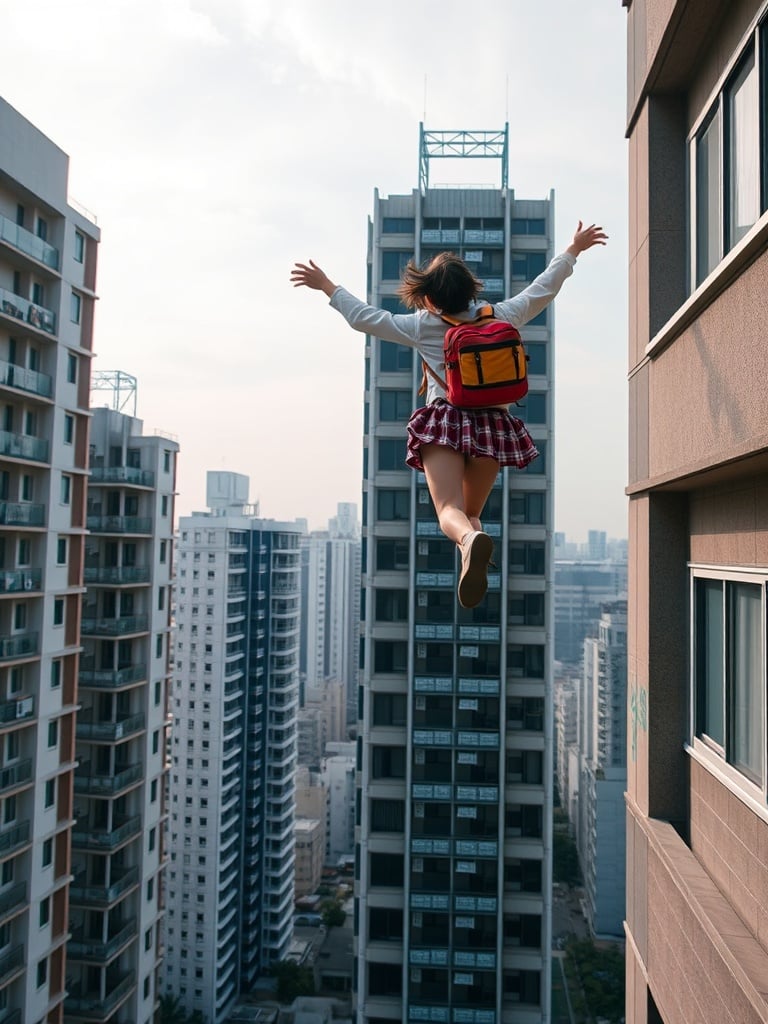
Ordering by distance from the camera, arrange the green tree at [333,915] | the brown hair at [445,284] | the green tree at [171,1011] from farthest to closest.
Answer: the green tree at [333,915]
the green tree at [171,1011]
the brown hair at [445,284]

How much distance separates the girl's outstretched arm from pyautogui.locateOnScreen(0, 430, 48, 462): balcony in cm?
1216

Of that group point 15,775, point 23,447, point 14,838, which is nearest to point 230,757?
point 14,838

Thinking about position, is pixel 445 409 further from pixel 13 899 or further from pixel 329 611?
pixel 329 611

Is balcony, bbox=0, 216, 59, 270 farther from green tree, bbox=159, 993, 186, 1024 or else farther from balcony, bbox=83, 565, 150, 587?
green tree, bbox=159, 993, 186, 1024

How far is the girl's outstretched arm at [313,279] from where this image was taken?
12.3ft

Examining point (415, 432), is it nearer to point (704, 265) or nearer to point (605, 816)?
point (704, 265)

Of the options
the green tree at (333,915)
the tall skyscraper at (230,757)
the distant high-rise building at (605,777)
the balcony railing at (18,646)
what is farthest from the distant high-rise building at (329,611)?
the balcony railing at (18,646)

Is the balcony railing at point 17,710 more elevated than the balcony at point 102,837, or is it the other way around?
the balcony railing at point 17,710

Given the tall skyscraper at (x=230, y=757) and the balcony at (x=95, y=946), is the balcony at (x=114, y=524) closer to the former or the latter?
the balcony at (x=95, y=946)

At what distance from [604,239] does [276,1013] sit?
39041mm

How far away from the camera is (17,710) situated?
48.7 feet

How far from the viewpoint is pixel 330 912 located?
43812mm

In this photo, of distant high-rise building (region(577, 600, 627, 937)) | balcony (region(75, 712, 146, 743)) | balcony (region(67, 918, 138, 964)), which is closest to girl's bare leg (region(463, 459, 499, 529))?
balcony (region(75, 712, 146, 743))

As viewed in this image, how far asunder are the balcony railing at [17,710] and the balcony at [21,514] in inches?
127
